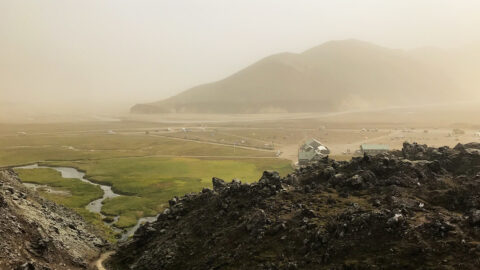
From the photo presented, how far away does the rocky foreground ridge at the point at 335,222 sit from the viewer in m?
32.4

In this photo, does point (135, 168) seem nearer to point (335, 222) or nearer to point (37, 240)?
point (37, 240)

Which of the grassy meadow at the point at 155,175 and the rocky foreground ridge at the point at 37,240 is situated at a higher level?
the rocky foreground ridge at the point at 37,240

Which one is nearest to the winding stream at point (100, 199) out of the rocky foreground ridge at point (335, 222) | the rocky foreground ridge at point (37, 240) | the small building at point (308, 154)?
the rocky foreground ridge at point (37, 240)

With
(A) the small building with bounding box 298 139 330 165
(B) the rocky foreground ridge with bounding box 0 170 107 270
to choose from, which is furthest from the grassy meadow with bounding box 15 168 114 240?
(A) the small building with bounding box 298 139 330 165

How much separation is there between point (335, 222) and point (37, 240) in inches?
1428

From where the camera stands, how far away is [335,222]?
37.7 metres

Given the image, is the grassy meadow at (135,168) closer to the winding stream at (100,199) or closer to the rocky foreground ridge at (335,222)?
the winding stream at (100,199)

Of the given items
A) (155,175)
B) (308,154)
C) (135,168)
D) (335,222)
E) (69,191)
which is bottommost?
(69,191)

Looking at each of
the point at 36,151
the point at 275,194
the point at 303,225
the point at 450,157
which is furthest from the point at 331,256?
the point at 36,151

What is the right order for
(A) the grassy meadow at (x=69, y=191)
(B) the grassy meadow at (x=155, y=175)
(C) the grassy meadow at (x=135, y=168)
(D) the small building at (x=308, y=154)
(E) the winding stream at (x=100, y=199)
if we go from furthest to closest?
(D) the small building at (x=308, y=154) < (C) the grassy meadow at (x=135, y=168) < (B) the grassy meadow at (x=155, y=175) < (A) the grassy meadow at (x=69, y=191) < (E) the winding stream at (x=100, y=199)

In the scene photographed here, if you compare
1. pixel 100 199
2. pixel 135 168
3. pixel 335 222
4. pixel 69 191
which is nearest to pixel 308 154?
pixel 135 168

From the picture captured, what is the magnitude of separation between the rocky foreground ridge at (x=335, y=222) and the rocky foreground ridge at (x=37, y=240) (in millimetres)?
6069

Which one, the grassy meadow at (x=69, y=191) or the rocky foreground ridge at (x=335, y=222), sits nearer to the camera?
the rocky foreground ridge at (x=335, y=222)

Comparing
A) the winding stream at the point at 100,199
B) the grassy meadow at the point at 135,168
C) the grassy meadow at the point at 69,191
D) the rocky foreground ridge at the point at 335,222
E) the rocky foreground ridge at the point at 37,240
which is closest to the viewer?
the rocky foreground ridge at the point at 335,222
